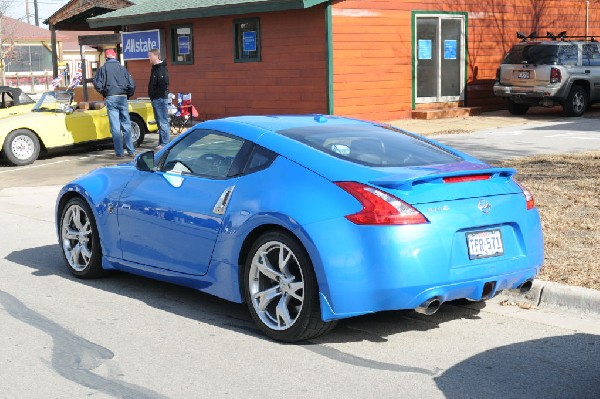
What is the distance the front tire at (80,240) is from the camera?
751 centimetres

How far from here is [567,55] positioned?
21984 millimetres

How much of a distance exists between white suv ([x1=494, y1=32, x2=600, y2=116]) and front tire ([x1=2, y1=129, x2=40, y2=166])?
1097 cm

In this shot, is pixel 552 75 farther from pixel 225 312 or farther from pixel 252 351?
pixel 252 351

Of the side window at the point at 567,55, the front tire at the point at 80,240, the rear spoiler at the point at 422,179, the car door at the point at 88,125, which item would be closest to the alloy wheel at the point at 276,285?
the rear spoiler at the point at 422,179

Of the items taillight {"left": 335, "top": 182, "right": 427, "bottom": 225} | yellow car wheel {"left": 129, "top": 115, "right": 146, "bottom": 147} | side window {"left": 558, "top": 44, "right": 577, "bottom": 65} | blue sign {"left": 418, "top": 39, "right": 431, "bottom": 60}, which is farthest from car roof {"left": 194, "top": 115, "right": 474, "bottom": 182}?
blue sign {"left": 418, "top": 39, "right": 431, "bottom": 60}

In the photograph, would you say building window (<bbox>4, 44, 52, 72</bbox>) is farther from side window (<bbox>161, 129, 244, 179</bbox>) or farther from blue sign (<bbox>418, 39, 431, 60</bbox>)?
side window (<bbox>161, 129, 244, 179</bbox>)

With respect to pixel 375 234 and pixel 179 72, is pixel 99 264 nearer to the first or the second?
pixel 375 234

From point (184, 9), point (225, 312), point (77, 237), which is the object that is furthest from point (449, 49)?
point (225, 312)

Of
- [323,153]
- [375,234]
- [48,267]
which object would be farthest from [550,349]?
[48,267]

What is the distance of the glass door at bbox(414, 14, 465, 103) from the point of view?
899 inches

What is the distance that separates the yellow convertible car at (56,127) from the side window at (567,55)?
9611 millimetres

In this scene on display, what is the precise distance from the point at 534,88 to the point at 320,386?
704 inches

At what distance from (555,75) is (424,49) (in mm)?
3255

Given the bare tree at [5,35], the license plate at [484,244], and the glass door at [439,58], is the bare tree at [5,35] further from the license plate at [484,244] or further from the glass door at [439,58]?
the license plate at [484,244]
